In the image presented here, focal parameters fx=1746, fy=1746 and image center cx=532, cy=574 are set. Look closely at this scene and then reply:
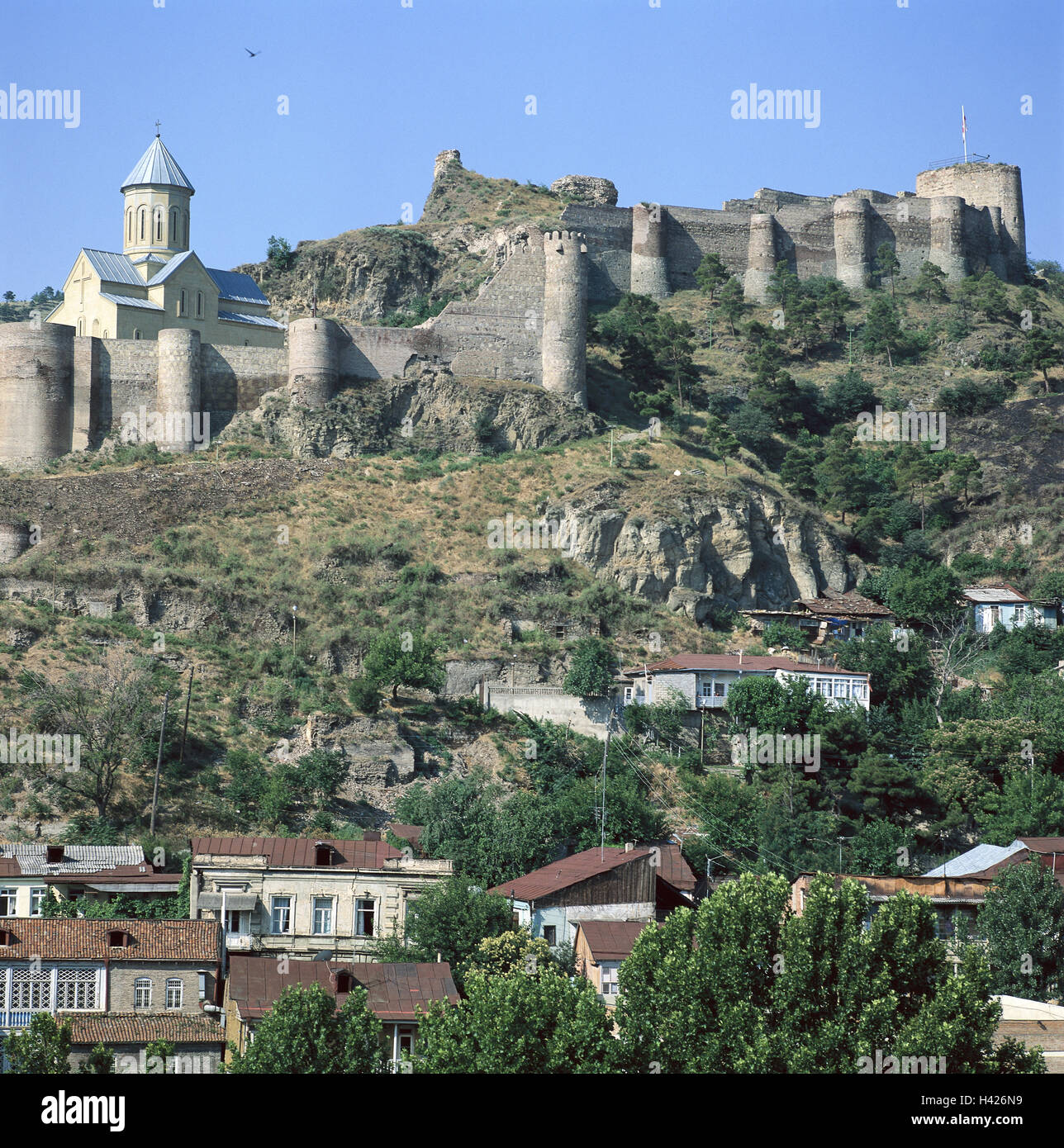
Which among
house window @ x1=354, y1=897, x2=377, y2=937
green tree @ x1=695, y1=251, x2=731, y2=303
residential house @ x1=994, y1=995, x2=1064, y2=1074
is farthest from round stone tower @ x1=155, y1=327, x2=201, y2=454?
residential house @ x1=994, y1=995, x2=1064, y2=1074

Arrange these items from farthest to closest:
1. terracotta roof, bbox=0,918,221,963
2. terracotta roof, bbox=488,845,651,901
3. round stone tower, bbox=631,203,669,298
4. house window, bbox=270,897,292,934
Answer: round stone tower, bbox=631,203,669,298, terracotta roof, bbox=488,845,651,901, house window, bbox=270,897,292,934, terracotta roof, bbox=0,918,221,963

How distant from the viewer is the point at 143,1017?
29.0 meters

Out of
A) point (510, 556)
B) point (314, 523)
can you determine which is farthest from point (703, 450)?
point (314, 523)

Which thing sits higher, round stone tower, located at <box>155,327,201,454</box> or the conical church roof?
the conical church roof

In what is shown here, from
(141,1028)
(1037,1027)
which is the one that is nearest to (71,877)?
(141,1028)

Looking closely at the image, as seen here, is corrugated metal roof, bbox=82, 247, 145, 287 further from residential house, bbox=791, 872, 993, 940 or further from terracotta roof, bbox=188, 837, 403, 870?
residential house, bbox=791, 872, 993, 940

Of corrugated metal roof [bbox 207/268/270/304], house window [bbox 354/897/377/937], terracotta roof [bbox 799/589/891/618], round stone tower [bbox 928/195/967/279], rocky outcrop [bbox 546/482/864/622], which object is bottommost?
house window [bbox 354/897/377/937]

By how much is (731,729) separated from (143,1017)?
905 inches

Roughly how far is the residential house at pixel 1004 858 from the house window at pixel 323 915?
12613mm

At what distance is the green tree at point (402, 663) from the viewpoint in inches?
1873

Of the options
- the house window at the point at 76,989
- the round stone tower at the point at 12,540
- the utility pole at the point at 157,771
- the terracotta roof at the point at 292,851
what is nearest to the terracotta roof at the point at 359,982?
the house window at the point at 76,989

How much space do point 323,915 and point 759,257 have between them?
174 ft

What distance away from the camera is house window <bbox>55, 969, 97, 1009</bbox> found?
1160 inches

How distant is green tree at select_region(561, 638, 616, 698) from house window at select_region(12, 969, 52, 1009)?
2194 centimetres
